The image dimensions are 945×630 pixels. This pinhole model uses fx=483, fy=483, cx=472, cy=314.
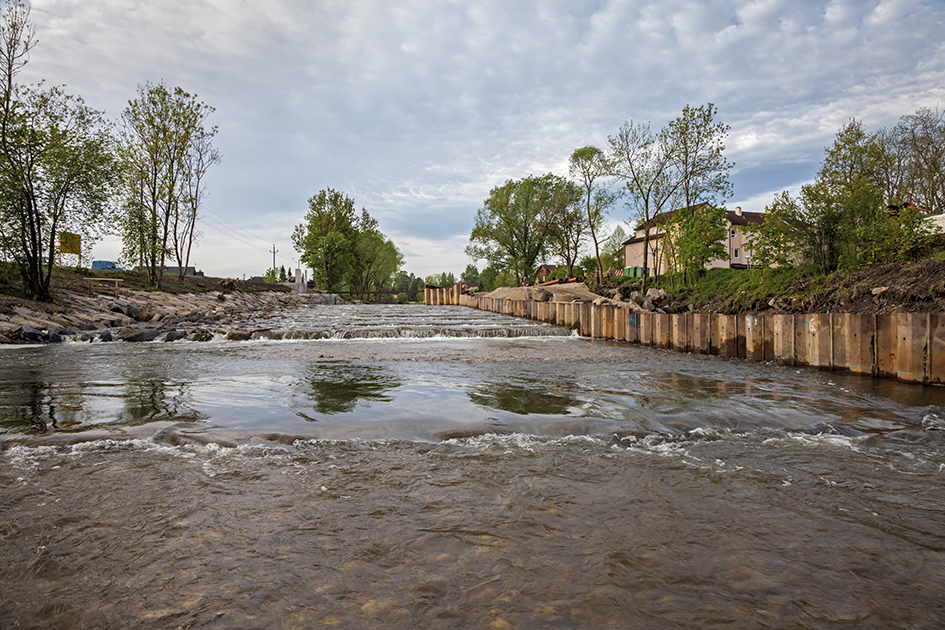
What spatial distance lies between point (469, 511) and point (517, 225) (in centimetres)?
5516

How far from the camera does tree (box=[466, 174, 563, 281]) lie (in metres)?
55.1

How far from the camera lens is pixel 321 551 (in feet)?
8.02

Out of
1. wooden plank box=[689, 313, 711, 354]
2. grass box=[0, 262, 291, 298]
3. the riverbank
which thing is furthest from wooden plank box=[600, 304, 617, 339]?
grass box=[0, 262, 291, 298]

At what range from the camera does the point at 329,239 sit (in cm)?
6334

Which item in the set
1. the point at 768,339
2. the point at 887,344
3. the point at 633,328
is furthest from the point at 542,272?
the point at 887,344

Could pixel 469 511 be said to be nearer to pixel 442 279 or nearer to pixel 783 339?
pixel 783 339

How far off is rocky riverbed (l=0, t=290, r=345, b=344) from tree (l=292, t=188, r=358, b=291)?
35777 mm

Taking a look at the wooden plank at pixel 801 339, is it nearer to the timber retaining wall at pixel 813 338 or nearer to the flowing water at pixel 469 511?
the timber retaining wall at pixel 813 338

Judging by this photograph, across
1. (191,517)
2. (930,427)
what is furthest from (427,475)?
(930,427)

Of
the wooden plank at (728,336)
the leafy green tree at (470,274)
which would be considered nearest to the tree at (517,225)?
the wooden plank at (728,336)

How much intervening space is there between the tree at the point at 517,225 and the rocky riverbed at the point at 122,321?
35234 mm

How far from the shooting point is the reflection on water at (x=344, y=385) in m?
5.91

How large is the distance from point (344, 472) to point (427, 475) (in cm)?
62

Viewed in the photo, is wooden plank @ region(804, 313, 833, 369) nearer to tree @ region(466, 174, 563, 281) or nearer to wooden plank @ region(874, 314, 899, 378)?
wooden plank @ region(874, 314, 899, 378)
